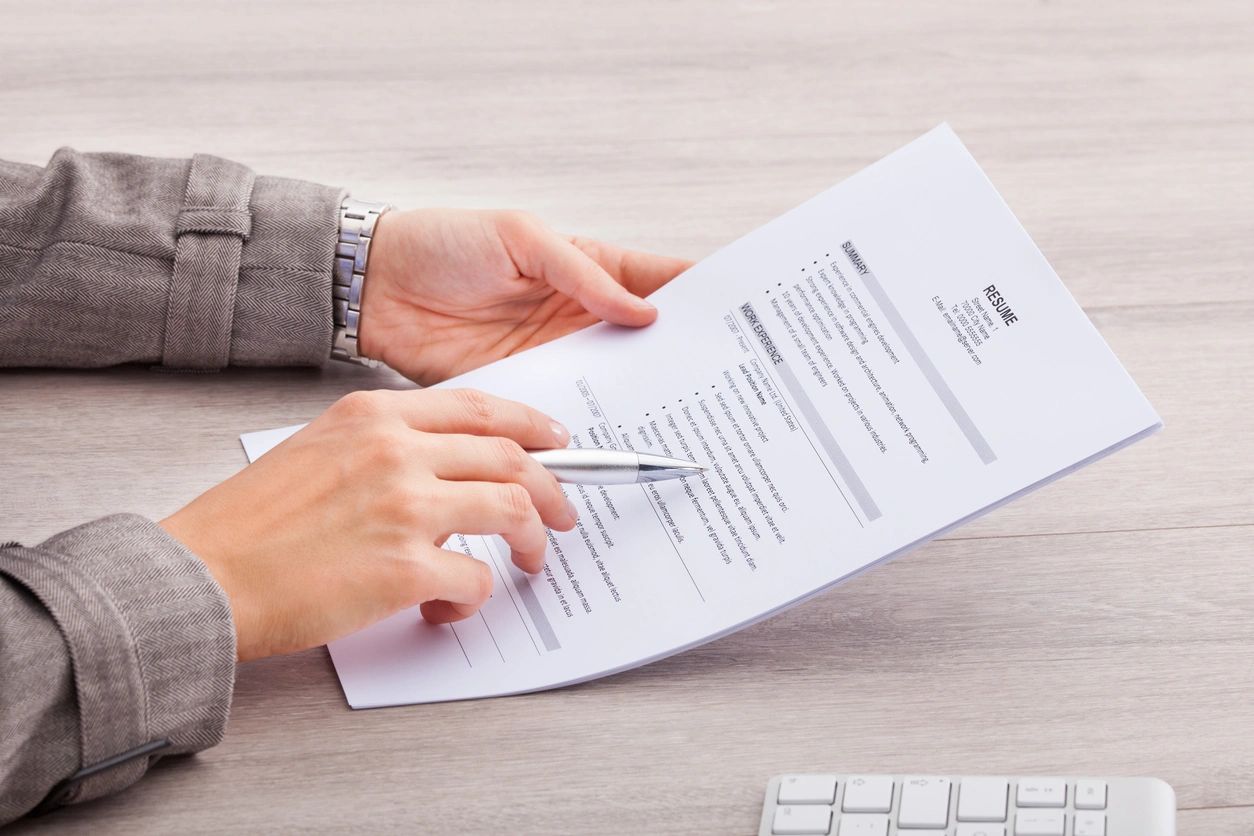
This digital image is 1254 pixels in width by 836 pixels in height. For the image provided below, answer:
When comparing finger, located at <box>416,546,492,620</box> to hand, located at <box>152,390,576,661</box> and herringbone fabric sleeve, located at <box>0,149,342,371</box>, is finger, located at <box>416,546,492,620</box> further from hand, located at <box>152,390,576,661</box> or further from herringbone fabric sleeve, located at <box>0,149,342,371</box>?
herringbone fabric sleeve, located at <box>0,149,342,371</box>

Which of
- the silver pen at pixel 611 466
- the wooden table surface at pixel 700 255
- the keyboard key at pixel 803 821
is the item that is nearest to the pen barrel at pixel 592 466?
the silver pen at pixel 611 466

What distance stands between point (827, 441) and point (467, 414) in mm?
204

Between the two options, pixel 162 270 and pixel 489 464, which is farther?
pixel 162 270

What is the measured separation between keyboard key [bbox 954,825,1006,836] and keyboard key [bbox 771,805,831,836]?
0.06 meters

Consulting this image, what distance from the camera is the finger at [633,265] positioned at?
0.90m

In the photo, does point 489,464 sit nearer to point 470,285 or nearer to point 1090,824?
point 470,285

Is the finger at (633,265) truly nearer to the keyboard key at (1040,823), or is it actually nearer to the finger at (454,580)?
the finger at (454,580)

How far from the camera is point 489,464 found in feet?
2.38

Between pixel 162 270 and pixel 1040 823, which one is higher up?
pixel 162 270

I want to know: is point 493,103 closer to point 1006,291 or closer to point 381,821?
point 1006,291

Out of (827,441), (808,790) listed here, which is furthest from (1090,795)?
(827,441)

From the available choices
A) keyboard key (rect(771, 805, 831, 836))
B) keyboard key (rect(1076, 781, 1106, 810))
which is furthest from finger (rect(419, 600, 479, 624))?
keyboard key (rect(1076, 781, 1106, 810))

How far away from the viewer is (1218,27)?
1266mm

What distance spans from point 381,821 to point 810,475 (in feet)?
0.94
